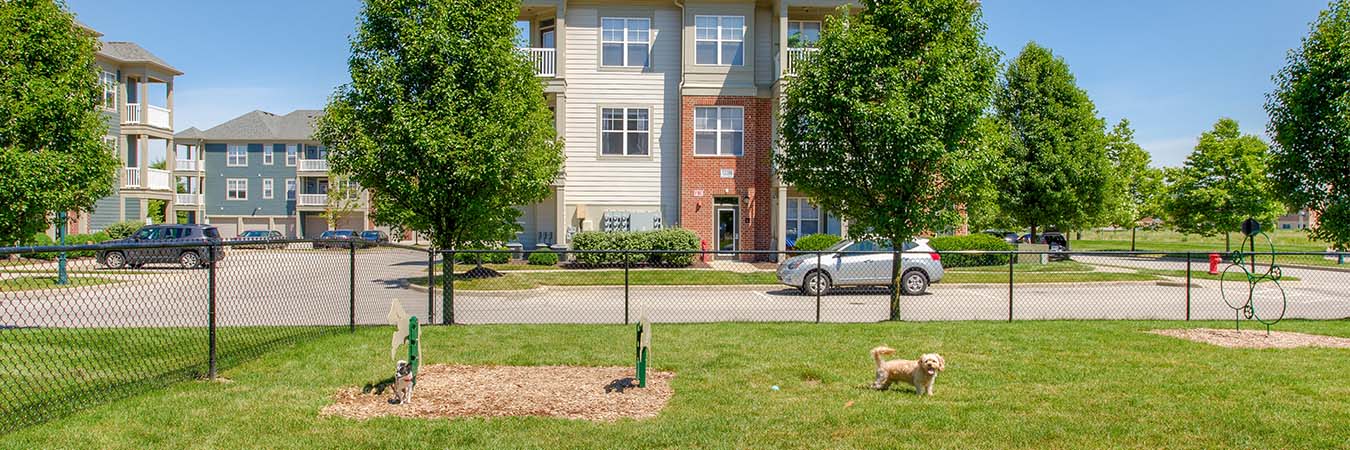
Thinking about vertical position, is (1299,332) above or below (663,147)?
below

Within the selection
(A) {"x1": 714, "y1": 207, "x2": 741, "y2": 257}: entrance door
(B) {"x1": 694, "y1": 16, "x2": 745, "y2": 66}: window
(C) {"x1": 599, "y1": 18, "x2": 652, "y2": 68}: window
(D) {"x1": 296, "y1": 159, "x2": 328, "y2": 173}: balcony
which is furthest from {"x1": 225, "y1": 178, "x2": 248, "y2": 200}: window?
(A) {"x1": 714, "y1": 207, "x2": 741, "y2": 257}: entrance door

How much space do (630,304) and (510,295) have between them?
3620mm

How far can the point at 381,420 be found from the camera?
249 inches

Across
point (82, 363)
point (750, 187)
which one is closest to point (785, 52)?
point (750, 187)

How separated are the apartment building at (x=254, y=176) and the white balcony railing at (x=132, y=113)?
2433 cm

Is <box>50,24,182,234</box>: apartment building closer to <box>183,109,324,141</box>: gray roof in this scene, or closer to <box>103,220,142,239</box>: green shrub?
<box>103,220,142,239</box>: green shrub

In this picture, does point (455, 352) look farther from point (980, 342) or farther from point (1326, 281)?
point (1326, 281)

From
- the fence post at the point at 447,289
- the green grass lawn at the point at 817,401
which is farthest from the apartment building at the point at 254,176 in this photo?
the green grass lawn at the point at 817,401

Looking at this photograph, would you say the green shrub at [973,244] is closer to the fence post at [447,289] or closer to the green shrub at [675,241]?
the green shrub at [675,241]

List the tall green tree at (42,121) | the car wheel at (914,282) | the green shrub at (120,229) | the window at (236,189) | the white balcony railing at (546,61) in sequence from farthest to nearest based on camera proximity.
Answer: the window at (236,189), the green shrub at (120,229), the white balcony railing at (546,61), the car wheel at (914,282), the tall green tree at (42,121)

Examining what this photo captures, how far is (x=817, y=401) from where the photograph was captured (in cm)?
705

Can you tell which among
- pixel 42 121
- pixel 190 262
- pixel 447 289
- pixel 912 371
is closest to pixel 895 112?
pixel 912 371

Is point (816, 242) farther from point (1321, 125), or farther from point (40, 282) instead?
point (40, 282)

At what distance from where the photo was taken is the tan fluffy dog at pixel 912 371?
7168 mm
